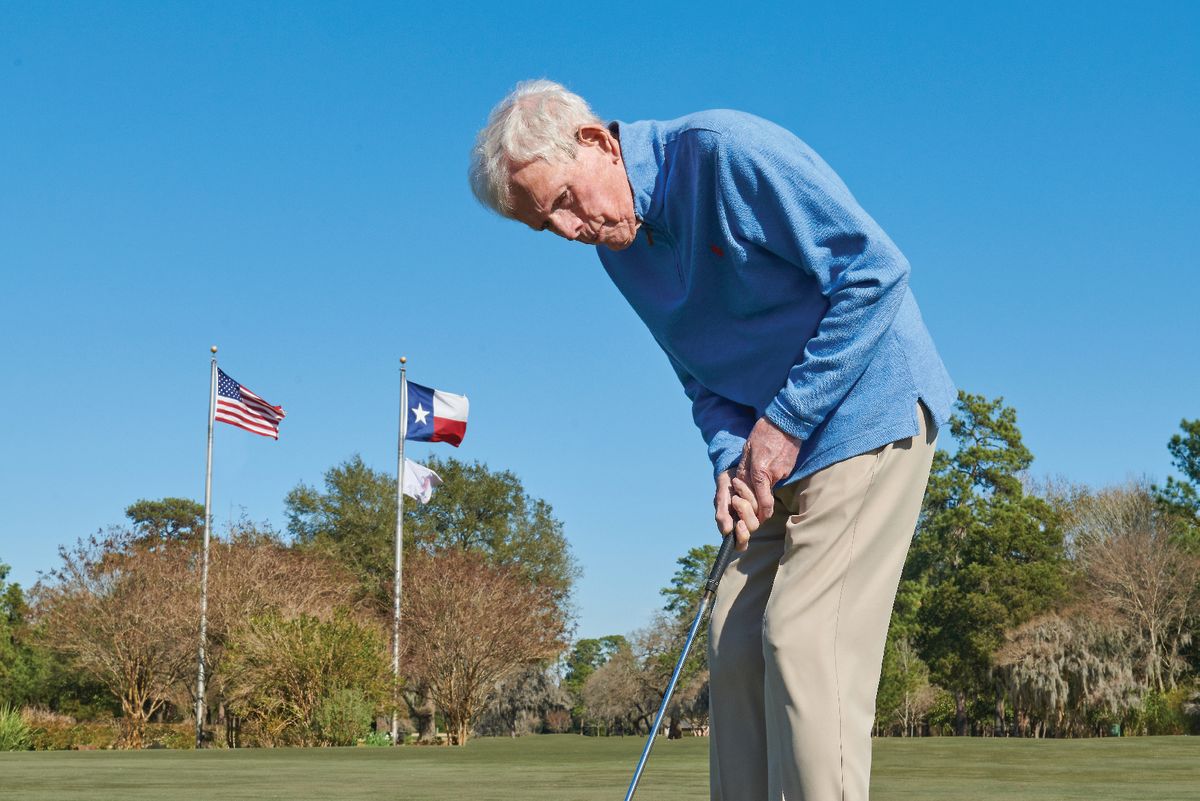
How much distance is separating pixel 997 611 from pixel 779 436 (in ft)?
116

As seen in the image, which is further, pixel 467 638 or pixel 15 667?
pixel 15 667

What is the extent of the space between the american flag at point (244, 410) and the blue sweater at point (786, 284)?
69.6 ft

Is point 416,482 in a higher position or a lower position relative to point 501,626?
higher

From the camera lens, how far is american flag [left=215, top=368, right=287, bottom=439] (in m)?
22.7

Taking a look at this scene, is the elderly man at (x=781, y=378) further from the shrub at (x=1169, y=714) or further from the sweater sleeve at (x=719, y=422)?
the shrub at (x=1169, y=714)

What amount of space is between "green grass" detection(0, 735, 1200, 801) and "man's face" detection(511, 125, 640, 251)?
380 cm

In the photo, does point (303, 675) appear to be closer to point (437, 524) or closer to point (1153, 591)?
point (1153, 591)

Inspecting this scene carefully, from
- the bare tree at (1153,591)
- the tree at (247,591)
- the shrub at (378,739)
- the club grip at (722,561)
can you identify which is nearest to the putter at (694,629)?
the club grip at (722,561)

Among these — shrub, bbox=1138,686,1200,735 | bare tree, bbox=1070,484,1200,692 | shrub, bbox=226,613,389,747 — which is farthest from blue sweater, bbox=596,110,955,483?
bare tree, bbox=1070,484,1200,692

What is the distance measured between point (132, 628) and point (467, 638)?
6993 mm

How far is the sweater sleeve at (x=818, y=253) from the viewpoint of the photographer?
7.56ft

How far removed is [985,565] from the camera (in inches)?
1478

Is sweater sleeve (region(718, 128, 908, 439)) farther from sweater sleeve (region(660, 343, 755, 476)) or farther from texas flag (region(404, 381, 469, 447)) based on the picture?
texas flag (region(404, 381, 469, 447))

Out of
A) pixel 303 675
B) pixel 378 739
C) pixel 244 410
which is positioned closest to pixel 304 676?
pixel 303 675
